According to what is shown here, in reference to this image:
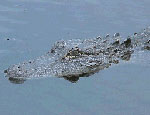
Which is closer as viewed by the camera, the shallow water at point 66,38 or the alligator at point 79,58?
the shallow water at point 66,38

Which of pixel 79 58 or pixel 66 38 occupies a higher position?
pixel 66 38

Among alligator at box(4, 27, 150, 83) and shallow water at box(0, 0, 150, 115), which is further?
alligator at box(4, 27, 150, 83)

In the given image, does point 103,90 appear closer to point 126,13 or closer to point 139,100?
point 139,100

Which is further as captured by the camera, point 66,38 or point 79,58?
point 66,38
